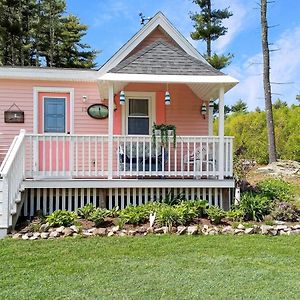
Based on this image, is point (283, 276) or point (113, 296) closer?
point (113, 296)

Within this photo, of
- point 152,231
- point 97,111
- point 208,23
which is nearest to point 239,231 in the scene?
point 152,231

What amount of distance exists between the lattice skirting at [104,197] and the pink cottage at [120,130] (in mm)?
20

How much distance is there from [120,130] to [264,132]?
27.7 feet

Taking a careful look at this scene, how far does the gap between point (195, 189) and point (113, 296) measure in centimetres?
446

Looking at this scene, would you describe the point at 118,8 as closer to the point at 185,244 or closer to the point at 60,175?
the point at 60,175

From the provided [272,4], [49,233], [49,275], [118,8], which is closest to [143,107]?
[49,233]

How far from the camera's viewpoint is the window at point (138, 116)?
994 centimetres

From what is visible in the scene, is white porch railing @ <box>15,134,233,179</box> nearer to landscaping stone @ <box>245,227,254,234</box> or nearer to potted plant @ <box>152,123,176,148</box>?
potted plant @ <box>152,123,176,148</box>

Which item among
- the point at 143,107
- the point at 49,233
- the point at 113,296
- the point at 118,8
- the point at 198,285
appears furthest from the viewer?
the point at 118,8

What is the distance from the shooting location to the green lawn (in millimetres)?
4168

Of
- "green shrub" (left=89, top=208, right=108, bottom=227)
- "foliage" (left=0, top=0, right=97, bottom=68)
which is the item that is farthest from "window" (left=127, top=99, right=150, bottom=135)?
"foliage" (left=0, top=0, right=97, bottom=68)

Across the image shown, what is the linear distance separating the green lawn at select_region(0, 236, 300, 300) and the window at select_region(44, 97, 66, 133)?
13.7 ft

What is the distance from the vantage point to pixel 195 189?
827 centimetres

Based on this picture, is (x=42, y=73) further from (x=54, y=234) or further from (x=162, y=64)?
(x=54, y=234)
